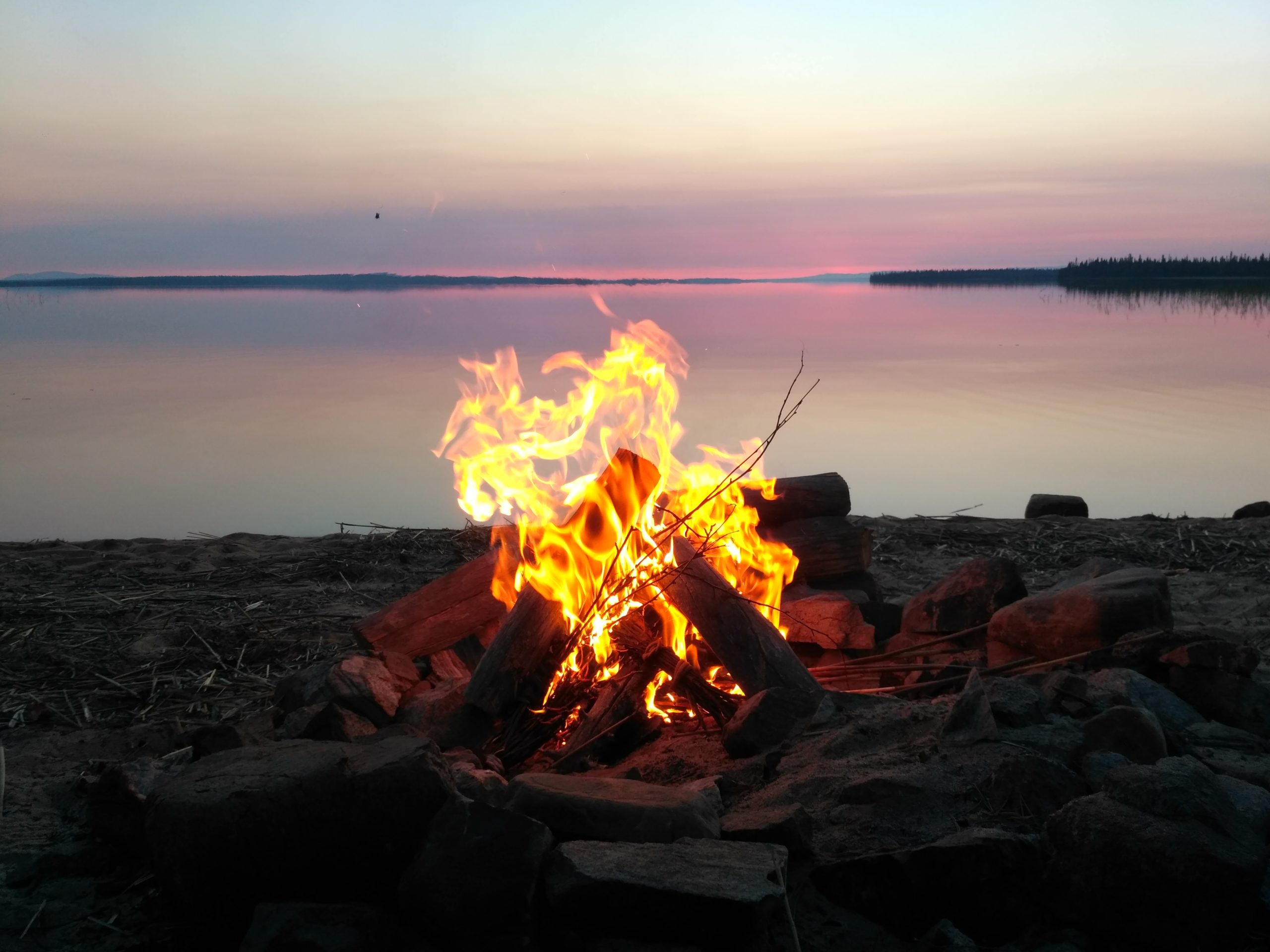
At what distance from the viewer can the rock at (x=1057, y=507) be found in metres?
9.77

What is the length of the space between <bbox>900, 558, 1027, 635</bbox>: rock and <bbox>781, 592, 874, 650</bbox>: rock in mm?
315

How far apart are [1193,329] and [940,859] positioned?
39.5 meters

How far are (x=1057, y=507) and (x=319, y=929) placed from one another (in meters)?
8.68

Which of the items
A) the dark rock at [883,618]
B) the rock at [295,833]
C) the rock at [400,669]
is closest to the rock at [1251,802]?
the rock at [295,833]

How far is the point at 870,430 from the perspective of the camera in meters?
16.4

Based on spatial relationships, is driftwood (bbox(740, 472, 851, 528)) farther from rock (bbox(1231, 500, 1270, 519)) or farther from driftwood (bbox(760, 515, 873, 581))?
rock (bbox(1231, 500, 1270, 519))

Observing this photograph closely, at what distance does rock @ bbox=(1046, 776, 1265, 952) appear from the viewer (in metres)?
2.63

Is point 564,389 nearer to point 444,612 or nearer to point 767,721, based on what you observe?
point 444,612

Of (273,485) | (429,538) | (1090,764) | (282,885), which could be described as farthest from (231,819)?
(273,485)

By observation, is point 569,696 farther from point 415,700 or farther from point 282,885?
point 282,885

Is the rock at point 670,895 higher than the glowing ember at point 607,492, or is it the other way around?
the glowing ember at point 607,492

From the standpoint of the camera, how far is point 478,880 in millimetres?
2717

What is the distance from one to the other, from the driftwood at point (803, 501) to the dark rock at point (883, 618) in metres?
0.64

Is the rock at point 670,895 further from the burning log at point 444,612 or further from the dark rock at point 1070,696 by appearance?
the burning log at point 444,612
